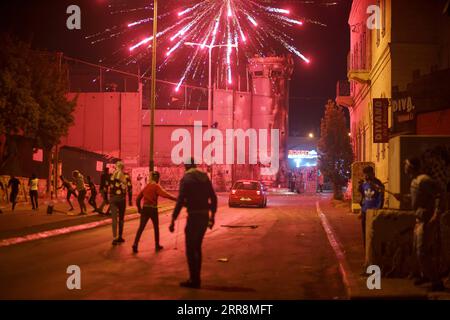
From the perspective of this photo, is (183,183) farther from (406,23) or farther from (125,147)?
(125,147)

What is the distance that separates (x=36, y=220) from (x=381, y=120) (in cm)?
1297

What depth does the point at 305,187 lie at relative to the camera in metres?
58.5

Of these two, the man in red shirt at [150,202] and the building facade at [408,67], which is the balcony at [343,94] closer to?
the building facade at [408,67]

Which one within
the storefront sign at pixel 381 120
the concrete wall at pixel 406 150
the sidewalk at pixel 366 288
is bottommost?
the sidewalk at pixel 366 288

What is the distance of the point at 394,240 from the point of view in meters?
8.98

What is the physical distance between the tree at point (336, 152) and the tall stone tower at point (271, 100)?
2381 centimetres

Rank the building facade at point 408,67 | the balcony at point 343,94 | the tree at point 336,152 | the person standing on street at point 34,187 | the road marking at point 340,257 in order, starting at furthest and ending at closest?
1. the balcony at point 343,94
2. the tree at point 336,152
3. the person standing on street at point 34,187
4. the building facade at point 408,67
5. the road marking at point 340,257

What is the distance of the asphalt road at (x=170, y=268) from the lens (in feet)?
26.9

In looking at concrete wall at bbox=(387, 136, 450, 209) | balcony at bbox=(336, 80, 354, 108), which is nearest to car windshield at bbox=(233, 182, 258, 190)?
balcony at bbox=(336, 80, 354, 108)

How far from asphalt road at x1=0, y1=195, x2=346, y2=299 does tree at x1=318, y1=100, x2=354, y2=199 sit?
55.2 ft

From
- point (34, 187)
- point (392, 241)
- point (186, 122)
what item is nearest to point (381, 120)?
point (392, 241)

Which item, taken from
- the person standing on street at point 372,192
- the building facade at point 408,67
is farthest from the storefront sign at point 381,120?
the person standing on street at point 372,192
